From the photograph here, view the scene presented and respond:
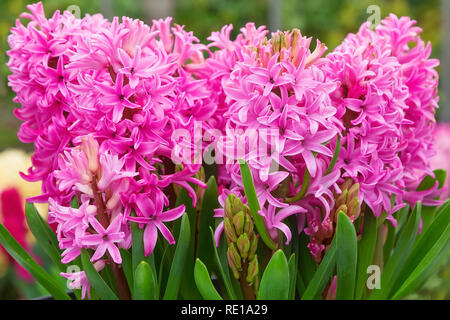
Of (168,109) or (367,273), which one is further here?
(367,273)

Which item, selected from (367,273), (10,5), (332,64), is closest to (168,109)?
(332,64)

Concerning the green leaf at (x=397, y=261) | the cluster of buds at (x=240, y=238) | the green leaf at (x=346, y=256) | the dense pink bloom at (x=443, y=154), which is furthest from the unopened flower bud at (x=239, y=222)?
the dense pink bloom at (x=443, y=154)

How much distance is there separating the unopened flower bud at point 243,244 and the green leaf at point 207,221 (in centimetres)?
8

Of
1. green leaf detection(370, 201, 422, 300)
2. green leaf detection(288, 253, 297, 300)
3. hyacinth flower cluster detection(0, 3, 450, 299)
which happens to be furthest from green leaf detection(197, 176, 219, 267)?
green leaf detection(370, 201, 422, 300)

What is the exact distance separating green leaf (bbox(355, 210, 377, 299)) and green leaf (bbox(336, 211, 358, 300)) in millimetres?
33

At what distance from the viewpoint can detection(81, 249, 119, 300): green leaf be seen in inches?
24.3

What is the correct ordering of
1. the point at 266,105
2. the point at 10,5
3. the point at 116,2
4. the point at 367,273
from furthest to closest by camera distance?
the point at 116,2
the point at 10,5
the point at 367,273
the point at 266,105

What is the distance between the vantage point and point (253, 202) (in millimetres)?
592

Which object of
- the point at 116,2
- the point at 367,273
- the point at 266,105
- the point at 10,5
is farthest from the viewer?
the point at 116,2

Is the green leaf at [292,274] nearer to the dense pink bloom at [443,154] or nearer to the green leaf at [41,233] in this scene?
the green leaf at [41,233]

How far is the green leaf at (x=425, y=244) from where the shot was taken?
0.72m
